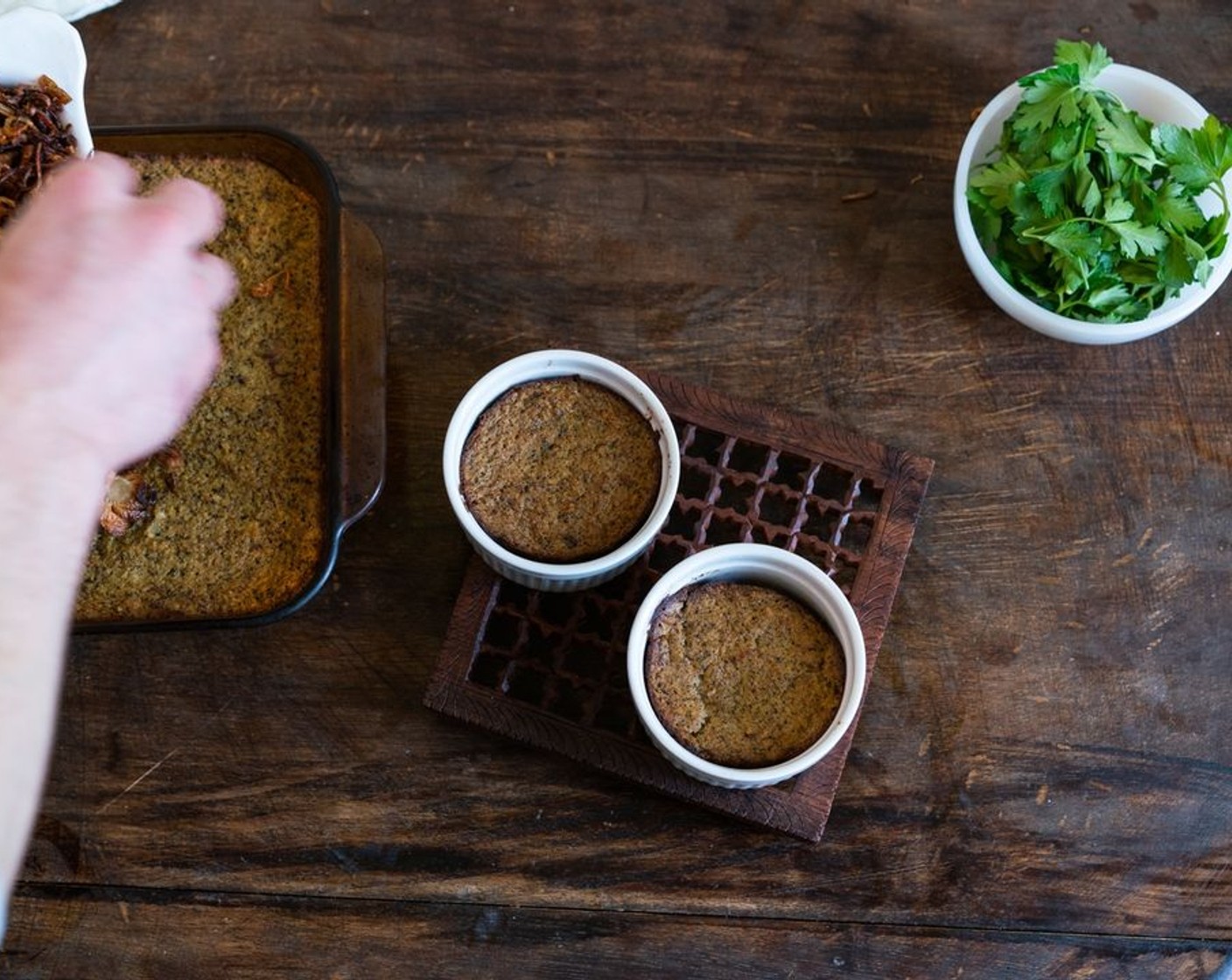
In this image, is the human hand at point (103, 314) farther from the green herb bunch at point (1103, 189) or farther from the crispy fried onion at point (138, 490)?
the green herb bunch at point (1103, 189)

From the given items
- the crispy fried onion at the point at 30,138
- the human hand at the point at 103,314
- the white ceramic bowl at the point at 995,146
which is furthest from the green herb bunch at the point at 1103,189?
the crispy fried onion at the point at 30,138

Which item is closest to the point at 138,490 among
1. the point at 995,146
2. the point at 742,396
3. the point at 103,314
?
the point at 103,314

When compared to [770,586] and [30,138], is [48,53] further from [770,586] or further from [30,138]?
[770,586]

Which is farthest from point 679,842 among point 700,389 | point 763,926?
point 700,389

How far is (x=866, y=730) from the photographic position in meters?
1.20

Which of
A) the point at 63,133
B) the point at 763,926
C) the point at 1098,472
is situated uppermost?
the point at 63,133

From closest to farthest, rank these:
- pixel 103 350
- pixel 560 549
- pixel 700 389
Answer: pixel 103 350 < pixel 560 549 < pixel 700 389

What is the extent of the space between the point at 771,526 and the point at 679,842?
32 cm

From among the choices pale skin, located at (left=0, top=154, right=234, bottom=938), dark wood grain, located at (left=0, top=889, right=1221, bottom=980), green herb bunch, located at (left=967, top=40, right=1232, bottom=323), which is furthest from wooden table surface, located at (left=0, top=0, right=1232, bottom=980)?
pale skin, located at (left=0, top=154, right=234, bottom=938)

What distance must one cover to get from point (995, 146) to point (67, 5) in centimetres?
100

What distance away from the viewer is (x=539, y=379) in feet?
3.74

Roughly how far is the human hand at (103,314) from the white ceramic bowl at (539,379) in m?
0.33

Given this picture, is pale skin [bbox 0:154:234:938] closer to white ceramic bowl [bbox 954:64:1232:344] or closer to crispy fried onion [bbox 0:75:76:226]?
crispy fried onion [bbox 0:75:76:226]

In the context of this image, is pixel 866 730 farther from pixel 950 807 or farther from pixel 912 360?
pixel 912 360
